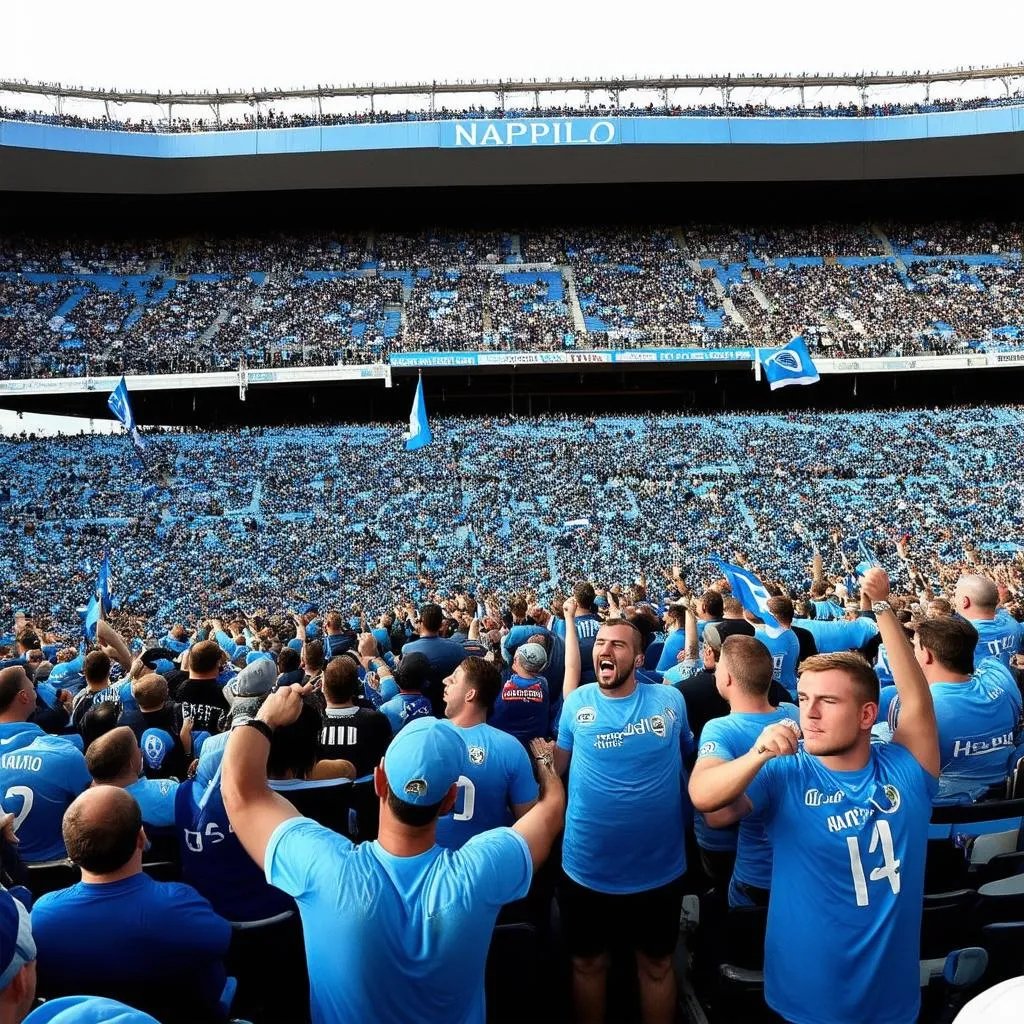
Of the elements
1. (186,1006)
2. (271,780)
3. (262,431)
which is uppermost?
(262,431)

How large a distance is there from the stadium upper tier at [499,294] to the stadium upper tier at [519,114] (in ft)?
19.1

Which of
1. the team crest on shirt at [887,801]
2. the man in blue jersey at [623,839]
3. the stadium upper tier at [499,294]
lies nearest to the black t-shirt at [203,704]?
the man in blue jersey at [623,839]

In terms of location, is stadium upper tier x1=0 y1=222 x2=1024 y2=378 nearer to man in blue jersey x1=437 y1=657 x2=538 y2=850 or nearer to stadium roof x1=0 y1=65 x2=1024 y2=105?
stadium roof x1=0 y1=65 x2=1024 y2=105

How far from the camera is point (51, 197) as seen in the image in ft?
143

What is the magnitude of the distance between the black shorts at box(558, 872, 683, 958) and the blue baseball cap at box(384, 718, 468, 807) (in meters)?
1.68

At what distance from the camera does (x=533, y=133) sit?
43.8 meters

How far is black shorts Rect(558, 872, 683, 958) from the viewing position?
139 inches

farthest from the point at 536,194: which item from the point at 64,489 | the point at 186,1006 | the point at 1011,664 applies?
the point at 186,1006

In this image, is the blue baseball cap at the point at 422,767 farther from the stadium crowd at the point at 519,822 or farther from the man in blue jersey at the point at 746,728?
the man in blue jersey at the point at 746,728

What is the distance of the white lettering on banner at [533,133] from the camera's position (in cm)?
4372

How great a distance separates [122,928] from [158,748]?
8.31 ft

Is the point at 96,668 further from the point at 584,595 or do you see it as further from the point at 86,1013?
the point at 86,1013

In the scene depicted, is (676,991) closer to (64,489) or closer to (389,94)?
(64,489)

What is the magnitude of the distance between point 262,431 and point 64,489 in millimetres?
7829
